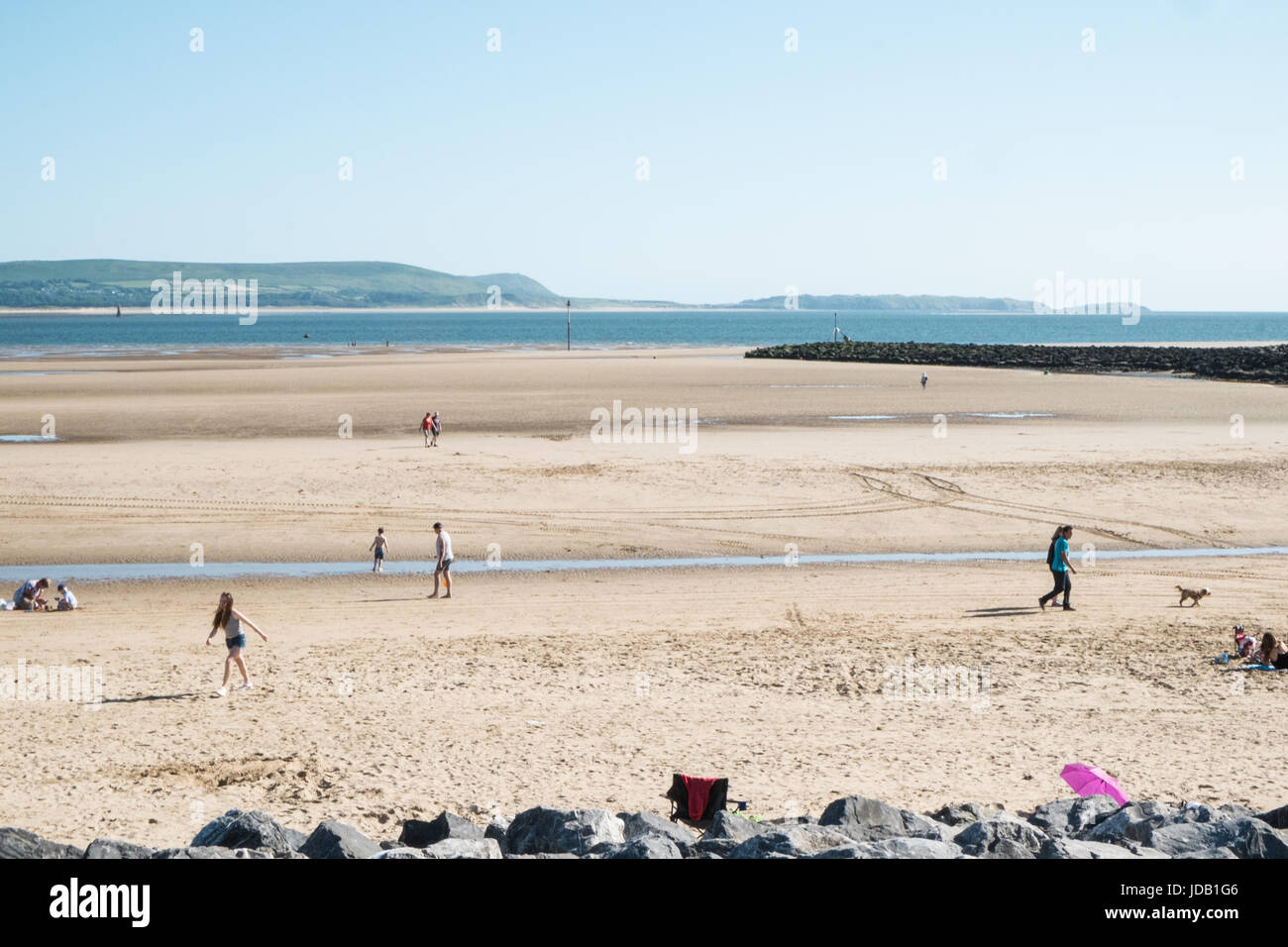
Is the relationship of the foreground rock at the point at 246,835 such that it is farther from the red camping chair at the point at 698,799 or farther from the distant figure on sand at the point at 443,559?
the distant figure on sand at the point at 443,559

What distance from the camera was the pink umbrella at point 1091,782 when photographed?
10195 mm

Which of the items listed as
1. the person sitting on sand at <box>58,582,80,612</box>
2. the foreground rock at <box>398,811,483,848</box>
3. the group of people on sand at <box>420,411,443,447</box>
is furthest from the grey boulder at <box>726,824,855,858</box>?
the group of people on sand at <box>420,411,443,447</box>

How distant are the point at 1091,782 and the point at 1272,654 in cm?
584

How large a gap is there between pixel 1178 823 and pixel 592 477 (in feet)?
71.9

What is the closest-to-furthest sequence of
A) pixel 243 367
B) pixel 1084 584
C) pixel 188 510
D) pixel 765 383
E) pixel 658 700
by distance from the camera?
pixel 658 700 → pixel 1084 584 → pixel 188 510 → pixel 765 383 → pixel 243 367

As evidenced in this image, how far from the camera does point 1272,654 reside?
14617 millimetres

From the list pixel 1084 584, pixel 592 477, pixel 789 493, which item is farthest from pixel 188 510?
pixel 1084 584

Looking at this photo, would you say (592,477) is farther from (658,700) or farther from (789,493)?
(658,700)

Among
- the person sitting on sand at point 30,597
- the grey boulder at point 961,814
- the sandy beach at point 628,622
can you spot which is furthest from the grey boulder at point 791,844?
the person sitting on sand at point 30,597

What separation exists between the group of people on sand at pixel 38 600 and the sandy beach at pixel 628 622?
1.79 feet

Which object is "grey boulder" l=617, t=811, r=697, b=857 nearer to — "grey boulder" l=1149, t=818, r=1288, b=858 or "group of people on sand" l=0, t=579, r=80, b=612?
"grey boulder" l=1149, t=818, r=1288, b=858

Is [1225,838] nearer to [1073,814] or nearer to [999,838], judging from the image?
[1073,814]
